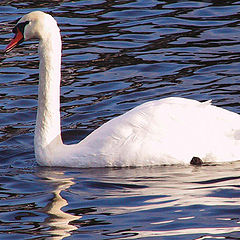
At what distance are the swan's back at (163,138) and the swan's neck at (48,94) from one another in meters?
0.59

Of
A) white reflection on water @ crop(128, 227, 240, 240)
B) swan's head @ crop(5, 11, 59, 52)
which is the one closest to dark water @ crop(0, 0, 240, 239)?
white reflection on water @ crop(128, 227, 240, 240)

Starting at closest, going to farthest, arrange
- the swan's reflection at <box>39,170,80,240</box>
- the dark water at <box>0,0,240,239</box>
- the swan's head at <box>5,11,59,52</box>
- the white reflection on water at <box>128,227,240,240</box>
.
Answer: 1. the white reflection on water at <box>128,227,240,240</box>
2. the swan's reflection at <box>39,170,80,240</box>
3. the dark water at <box>0,0,240,239</box>
4. the swan's head at <box>5,11,59,52</box>

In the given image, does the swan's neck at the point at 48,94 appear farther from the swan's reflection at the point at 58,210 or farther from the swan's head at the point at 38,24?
the swan's reflection at the point at 58,210

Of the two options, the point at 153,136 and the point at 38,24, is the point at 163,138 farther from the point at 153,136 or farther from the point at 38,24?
the point at 38,24

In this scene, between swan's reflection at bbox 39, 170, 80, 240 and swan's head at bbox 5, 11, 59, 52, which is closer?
swan's reflection at bbox 39, 170, 80, 240

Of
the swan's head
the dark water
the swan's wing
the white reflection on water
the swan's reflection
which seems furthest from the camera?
the swan's head

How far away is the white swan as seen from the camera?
847cm

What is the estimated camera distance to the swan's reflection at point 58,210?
683cm

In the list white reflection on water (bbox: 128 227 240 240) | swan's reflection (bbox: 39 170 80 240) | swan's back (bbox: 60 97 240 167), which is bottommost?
white reflection on water (bbox: 128 227 240 240)

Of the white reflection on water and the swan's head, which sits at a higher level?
the swan's head

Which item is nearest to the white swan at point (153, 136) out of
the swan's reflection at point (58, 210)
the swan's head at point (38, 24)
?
the swan's head at point (38, 24)

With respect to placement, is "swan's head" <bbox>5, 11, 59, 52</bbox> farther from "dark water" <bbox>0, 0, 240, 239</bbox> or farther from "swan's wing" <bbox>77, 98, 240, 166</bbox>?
"dark water" <bbox>0, 0, 240, 239</bbox>

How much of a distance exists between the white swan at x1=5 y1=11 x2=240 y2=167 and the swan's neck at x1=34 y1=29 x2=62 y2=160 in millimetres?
14

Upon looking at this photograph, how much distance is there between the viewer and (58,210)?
24.2 feet
